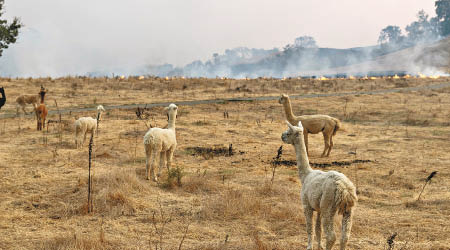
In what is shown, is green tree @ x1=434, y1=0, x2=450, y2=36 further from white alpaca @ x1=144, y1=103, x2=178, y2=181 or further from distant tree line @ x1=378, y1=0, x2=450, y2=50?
white alpaca @ x1=144, y1=103, x2=178, y2=181

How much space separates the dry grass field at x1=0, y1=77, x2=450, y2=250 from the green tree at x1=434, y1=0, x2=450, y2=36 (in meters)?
126

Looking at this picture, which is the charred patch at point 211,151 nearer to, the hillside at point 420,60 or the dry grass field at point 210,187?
the dry grass field at point 210,187

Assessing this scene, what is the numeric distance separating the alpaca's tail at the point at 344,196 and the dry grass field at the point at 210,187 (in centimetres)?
140

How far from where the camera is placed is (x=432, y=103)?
98.6 feet

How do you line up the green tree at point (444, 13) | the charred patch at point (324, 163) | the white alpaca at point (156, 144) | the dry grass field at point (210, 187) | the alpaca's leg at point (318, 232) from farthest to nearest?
the green tree at point (444, 13), the charred patch at point (324, 163), the white alpaca at point (156, 144), the dry grass field at point (210, 187), the alpaca's leg at point (318, 232)

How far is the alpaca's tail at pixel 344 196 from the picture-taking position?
540cm

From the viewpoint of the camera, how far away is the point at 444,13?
434 ft

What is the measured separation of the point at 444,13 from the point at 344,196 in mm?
149714

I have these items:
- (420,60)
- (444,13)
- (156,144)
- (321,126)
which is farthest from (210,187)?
(444,13)

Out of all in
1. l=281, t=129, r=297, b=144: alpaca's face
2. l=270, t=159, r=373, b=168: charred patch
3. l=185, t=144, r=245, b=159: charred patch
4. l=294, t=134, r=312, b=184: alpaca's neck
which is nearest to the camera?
l=294, t=134, r=312, b=184: alpaca's neck

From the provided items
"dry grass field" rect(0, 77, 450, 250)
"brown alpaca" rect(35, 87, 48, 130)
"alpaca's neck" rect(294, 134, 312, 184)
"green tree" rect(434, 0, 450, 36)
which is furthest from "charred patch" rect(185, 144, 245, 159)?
"green tree" rect(434, 0, 450, 36)

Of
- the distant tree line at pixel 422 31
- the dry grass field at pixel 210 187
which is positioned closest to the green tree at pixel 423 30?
the distant tree line at pixel 422 31

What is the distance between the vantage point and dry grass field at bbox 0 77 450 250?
6998 mm

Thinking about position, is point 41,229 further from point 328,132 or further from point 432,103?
point 432,103
